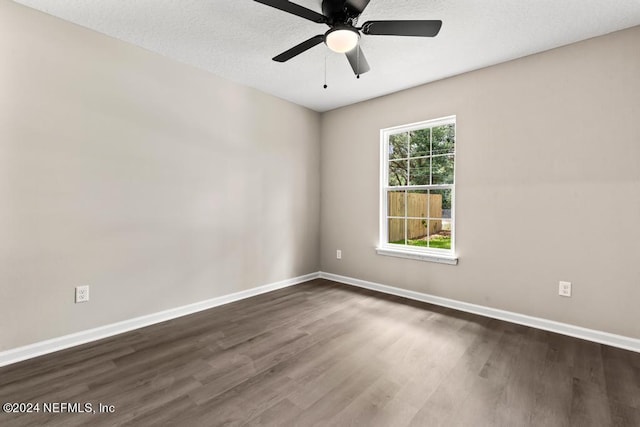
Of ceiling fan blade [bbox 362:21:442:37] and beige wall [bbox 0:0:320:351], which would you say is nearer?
ceiling fan blade [bbox 362:21:442:37]

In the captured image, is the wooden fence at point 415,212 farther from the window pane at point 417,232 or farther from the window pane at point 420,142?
the window pane at point 420,142

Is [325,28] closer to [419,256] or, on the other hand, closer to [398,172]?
[398,172]

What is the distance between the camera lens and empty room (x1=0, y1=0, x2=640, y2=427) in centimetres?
188

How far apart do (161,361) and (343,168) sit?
330 centimetres

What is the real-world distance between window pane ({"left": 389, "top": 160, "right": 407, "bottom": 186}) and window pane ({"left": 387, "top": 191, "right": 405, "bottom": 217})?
143mm

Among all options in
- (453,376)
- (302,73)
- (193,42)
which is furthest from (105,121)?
(453,376)

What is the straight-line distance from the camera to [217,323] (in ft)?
9.50

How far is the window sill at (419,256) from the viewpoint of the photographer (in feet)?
11.1

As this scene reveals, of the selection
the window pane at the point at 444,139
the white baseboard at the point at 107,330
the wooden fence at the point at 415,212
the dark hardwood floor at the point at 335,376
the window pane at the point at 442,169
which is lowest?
the dark hardwood floor at the point at 335,376

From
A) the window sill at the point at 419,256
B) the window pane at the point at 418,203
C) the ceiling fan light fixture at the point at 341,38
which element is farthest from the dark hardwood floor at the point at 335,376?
the ceiling fan light fixture at the point at 341,38

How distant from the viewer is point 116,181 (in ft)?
8.68

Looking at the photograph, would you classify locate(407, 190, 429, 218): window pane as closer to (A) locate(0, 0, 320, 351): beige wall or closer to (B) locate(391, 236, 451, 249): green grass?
(B) locate(391, 236, 451, 249): green grass

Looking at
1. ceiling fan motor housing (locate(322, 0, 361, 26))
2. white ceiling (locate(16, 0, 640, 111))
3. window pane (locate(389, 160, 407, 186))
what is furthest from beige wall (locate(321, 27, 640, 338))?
ceiling fan motor housing (locate(322, 0, 361, 26))

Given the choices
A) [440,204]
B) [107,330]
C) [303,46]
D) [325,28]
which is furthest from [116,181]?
[440,204]
